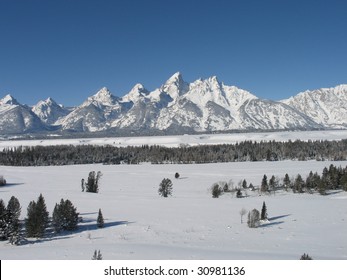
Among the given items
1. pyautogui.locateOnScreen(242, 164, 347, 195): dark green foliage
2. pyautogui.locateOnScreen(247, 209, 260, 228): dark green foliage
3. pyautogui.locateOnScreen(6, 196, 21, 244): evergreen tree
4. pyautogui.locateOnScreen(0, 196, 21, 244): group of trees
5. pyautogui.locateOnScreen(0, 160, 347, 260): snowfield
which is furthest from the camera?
pyautogui.locateOnScreen(242, 164, 347, 195): dark green foliage

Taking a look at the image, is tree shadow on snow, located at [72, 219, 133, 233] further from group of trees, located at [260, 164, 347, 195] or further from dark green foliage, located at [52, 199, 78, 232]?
group of trees, located at [260, 164, 347, 195]

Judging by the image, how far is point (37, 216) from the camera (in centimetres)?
5478

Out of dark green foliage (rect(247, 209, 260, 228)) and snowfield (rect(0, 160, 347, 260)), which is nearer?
snowfield (rect(0, 160, 347, 260))

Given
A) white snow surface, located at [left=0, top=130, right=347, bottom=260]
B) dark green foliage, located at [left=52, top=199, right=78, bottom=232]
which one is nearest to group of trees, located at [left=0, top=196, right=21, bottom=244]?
white snow surface, located at [left=0, top=130, right=347, bottom=260]

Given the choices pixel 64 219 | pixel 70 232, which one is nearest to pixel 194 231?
pixel 70 232

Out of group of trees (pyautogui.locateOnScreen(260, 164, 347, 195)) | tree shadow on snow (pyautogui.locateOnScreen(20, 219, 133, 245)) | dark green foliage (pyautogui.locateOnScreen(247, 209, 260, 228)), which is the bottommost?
tree shadow on snow (pyautogui.locateOnScreen(20, 219, 133, 245))

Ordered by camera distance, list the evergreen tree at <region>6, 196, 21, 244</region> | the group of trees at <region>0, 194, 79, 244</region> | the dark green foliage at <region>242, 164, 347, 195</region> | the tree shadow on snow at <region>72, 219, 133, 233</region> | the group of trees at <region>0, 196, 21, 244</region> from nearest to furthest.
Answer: the evergreen tree at <region>6, 196, 21, 244</region>
the group of trees at <region>0, 196, 21, 244</region>
the group of trees at <region>0, 194, 79, 244</region>
the tree shadow on snow at <region>72, 219, 133, 233</region>
the dark green foliage at <region>242, 164, 347, 195</region>

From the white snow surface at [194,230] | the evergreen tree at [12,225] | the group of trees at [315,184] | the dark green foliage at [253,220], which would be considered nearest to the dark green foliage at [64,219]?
the white snow surface at [194,230]

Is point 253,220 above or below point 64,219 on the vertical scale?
below

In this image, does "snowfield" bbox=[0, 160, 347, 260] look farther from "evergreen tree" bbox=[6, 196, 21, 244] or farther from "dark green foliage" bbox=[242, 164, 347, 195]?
"dark green foliage" bbox=[242, 164, 347, 195]

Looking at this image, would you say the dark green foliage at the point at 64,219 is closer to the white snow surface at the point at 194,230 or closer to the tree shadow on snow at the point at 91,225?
the tree shadow on snow at the point at 91,225

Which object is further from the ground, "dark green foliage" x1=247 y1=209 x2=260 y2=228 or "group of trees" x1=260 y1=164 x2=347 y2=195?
"group of trees" x1=260 y1=164 x2=347 y2=195

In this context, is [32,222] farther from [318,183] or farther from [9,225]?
[318,183]
